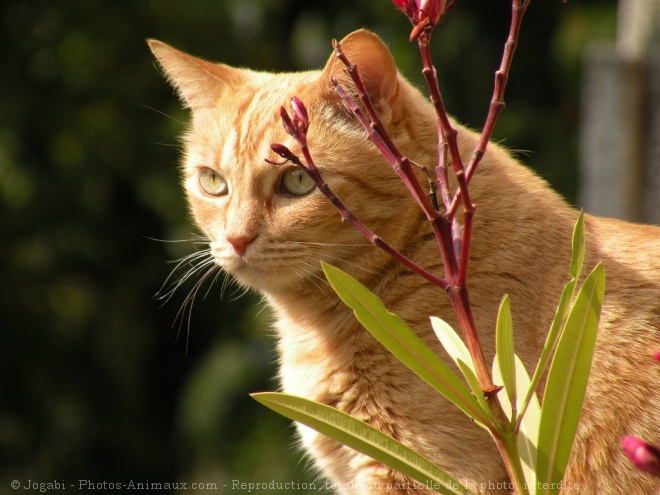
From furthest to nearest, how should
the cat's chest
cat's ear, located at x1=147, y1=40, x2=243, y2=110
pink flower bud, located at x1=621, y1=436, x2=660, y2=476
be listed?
cat's ear, located at x1=147, y1=40, x2=243, y2=110
the cat's chest
pink flower bud, located at x1=621, y1=436, x2=660, y2=476

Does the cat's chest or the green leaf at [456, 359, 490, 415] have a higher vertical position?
the green leaf at [456, 359, 490, 415]

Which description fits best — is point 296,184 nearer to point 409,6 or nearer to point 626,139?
point 409,6

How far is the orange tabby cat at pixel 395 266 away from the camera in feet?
4.79

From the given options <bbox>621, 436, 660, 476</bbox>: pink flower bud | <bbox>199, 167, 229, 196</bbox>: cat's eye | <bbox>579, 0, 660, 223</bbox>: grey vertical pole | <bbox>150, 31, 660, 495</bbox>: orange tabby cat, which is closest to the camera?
<bbox>621, 436, 660, 476</bbox>: pink flower bud

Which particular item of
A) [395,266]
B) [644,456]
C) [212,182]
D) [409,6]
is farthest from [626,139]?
[644,456]

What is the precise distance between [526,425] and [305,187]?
82 centimetres

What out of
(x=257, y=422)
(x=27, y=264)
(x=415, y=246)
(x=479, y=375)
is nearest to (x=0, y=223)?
(x=27, y=264)

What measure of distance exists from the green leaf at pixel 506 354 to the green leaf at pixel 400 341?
44mm

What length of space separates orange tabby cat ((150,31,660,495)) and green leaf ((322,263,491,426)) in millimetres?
591

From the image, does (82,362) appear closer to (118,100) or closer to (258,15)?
(118,100)

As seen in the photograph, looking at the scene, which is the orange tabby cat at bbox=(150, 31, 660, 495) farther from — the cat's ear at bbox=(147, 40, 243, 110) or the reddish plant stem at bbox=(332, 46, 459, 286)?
the reddish plant stem at bbox=(332, 46, 459, 286)

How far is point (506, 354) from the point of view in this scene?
0.94 m

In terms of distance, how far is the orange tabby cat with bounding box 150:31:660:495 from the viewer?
1460 mm

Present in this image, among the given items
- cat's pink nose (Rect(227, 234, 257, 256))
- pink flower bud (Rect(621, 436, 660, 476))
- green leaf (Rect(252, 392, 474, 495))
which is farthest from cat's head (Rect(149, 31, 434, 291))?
pink flower bud (Rect(621, 436, 660, 476))
